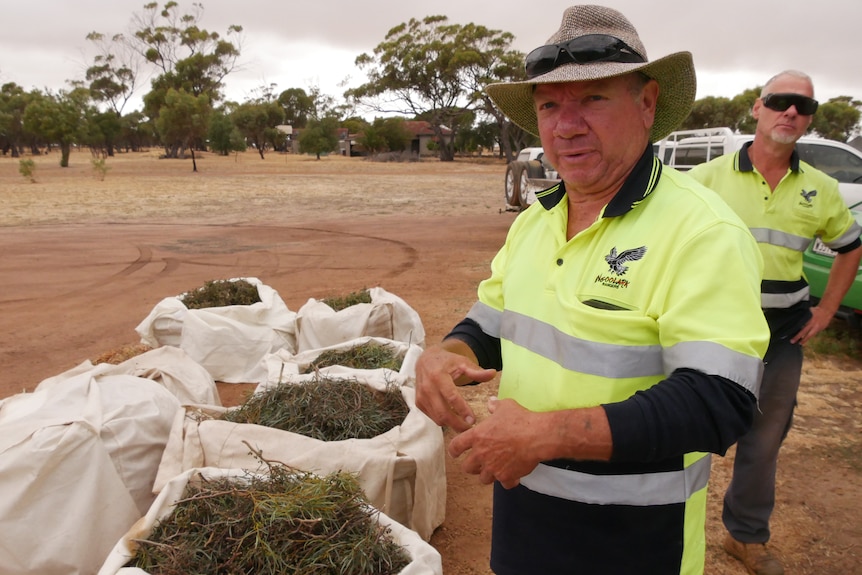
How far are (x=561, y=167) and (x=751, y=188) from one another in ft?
4.96

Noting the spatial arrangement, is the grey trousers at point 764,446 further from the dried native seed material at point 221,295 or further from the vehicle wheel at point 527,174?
the vehicle wheel at point 527,174

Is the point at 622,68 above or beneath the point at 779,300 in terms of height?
above

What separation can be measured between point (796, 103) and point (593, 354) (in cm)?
177

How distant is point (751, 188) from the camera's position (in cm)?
253

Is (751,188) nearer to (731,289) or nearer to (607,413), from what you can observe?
(731,289)

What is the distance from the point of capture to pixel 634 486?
129cm

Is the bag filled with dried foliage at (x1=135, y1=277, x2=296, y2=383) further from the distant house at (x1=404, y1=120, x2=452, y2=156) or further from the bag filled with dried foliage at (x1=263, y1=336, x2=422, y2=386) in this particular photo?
the distant house at (x1=404, y1=120, x2=452, y2=156)

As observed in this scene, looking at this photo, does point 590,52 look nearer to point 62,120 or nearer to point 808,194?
point 808,194

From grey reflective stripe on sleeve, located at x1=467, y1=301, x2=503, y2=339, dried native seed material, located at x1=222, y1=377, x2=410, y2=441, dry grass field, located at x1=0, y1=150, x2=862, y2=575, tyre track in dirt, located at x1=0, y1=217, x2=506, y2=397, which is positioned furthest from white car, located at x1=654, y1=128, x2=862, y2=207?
grey reflective stripe on sleeve, located at x1=467, y1=301, x2=503, y2=339

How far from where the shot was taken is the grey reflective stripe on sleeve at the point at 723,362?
1.07 metres

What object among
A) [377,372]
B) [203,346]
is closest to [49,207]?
[203,346]

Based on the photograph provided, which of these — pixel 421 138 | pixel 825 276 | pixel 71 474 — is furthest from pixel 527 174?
pixel 421 138

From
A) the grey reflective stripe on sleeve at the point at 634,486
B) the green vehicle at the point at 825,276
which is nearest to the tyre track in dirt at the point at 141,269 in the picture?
the green vehicle at the point at 825,276

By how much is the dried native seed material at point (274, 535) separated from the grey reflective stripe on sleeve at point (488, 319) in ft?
2.42
